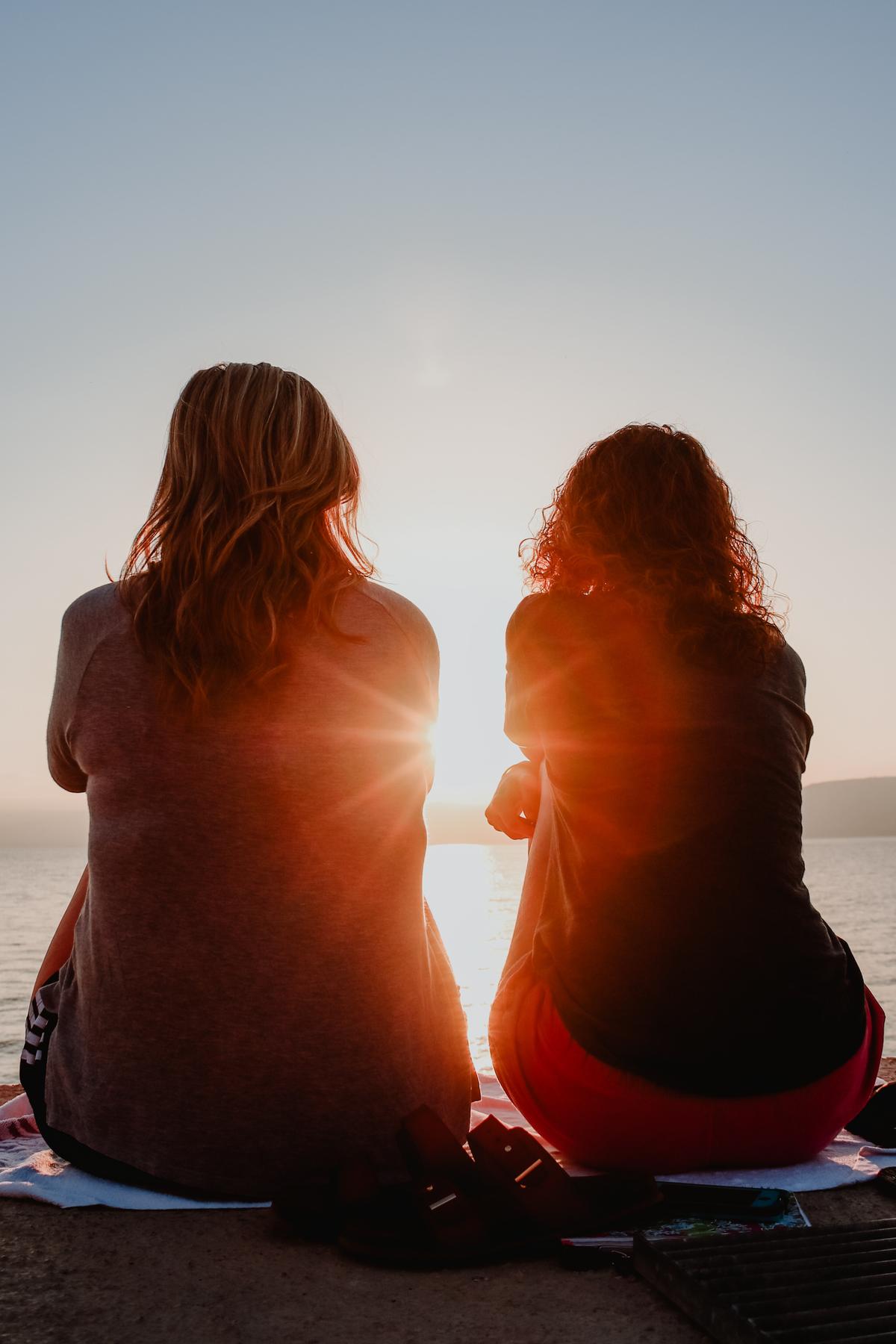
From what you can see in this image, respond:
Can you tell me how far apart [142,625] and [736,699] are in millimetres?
1317

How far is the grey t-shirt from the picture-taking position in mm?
2074

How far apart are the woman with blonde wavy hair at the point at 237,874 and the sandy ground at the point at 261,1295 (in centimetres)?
20

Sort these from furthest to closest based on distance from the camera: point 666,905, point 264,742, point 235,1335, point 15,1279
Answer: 1. point 666,905
2. point 264,742
3. point 15,1279
4. point 235,1335

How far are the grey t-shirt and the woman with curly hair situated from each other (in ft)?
1.42

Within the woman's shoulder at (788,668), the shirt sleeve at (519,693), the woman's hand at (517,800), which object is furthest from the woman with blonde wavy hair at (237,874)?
the woman's shoulder at (788,668)

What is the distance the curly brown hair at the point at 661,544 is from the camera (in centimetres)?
241

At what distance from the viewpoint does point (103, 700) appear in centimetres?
212

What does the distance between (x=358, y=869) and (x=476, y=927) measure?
26.1 metres

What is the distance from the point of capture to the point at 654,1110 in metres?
2.27

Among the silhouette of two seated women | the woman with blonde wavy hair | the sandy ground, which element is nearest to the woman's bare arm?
the silhouette of two seated women

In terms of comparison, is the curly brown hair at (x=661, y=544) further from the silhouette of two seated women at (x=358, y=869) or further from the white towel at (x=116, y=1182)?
the white towel at (x=116, y=1182)

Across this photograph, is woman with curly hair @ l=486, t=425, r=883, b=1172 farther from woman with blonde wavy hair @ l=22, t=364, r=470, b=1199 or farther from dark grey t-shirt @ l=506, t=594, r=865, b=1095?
woman with blonde wavy hair @ l=22, t=364, r=470, b=1199

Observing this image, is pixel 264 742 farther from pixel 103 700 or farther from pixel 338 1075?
pixel 338 1075

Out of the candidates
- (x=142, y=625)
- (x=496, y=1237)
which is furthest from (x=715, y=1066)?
(x=142, y=625)
